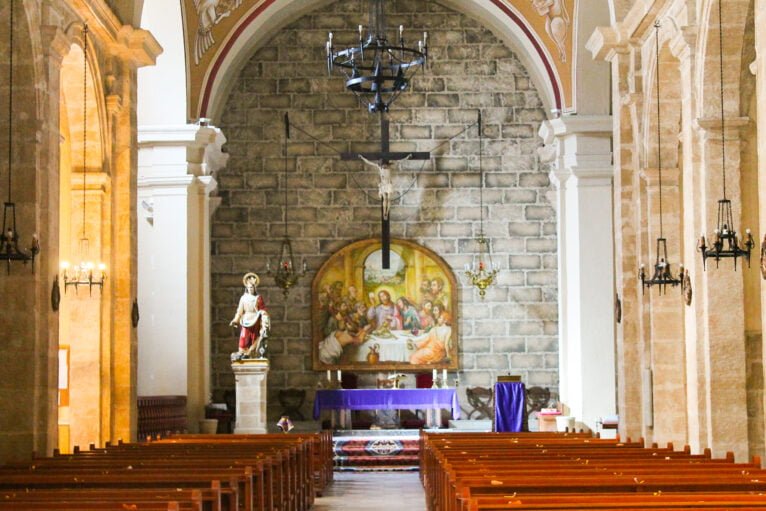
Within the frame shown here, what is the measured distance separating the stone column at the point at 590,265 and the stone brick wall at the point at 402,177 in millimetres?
2233

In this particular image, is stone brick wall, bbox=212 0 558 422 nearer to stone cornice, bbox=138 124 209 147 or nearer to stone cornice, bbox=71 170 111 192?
stone cornice, bbox=138 124 209 147

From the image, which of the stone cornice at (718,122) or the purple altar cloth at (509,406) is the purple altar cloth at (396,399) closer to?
the purple altar cloth at (509,406)

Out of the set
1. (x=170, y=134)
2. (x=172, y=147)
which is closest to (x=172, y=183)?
(x=172, y=147)

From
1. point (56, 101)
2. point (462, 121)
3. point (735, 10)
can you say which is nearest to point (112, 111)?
point (56, 101)

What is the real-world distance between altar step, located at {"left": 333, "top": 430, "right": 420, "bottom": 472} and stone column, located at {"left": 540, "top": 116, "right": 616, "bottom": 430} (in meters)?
2.40

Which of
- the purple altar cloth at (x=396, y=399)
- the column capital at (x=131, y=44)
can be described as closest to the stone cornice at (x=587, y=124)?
the purple altar cloth at (x=396, y=399)

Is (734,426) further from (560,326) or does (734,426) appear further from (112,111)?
(560,326)

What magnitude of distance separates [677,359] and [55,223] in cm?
626

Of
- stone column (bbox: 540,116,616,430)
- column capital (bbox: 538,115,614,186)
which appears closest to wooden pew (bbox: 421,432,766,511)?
stone column (bbox: 540,116,616,430)

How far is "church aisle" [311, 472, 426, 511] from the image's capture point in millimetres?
12891

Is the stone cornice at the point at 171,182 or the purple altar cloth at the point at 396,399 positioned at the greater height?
the stone cornice at the point at 171,182

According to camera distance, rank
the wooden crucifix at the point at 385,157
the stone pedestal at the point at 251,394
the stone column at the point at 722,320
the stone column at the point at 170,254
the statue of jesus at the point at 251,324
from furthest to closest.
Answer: the wooden crucifix at the point at 385,157, the stone column at the point at 170,254, the statue of jesus at the point at 251,324, the stone pedestal at the point at 251,394, the stone column at the point at 722,320

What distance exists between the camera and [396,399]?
19.6m

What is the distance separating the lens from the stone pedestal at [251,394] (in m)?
17.5
